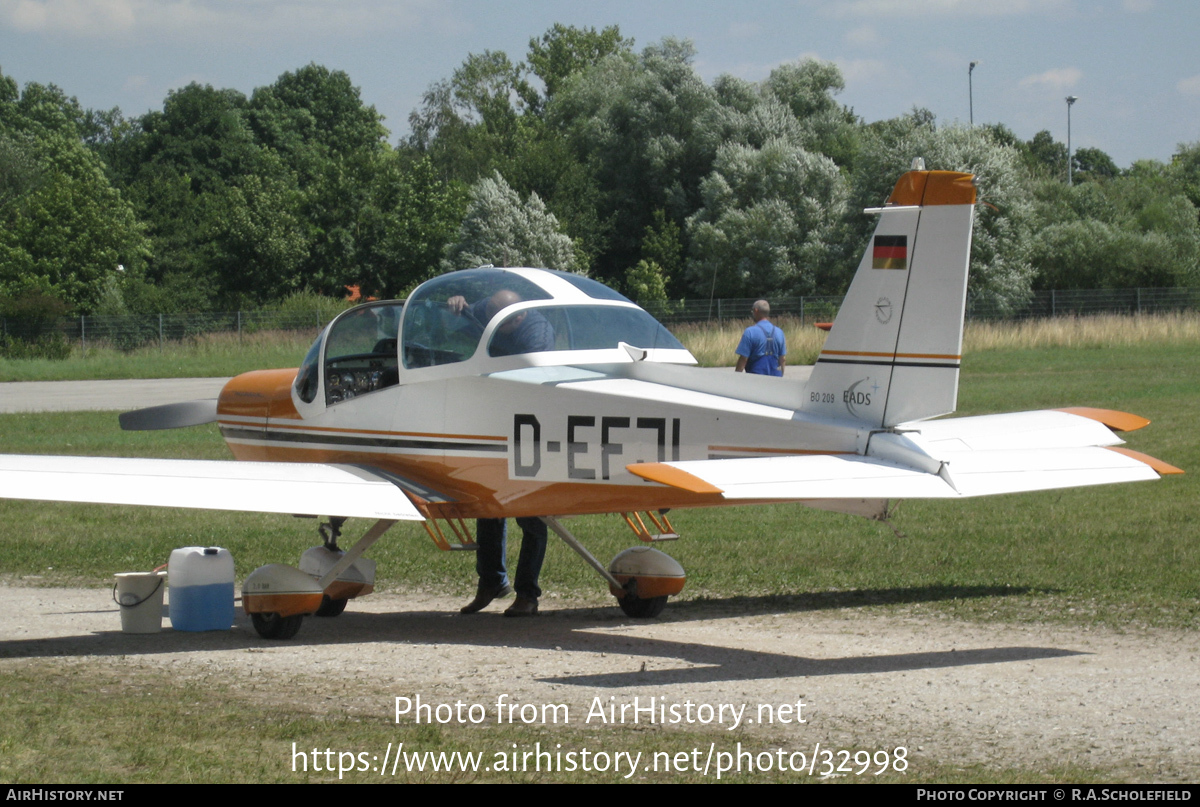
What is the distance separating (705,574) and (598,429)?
3.01 meters

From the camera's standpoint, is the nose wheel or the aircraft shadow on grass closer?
the aircraft shadow on grass

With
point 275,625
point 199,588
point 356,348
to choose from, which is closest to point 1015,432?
point 356,348

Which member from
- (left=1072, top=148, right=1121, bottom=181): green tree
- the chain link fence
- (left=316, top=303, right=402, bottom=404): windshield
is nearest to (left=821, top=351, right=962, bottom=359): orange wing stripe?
(left=316, top=303, right=402, bottom=404): windshield

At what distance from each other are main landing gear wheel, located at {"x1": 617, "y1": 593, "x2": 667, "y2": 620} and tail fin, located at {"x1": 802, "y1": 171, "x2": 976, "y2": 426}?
2.31 metres

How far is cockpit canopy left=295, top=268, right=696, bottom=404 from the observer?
7.89 metres

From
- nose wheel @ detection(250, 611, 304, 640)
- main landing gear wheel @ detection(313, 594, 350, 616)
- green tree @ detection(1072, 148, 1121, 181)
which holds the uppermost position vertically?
green tree @ detection(1072, 148, 1121, 181)

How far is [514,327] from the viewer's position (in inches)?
312

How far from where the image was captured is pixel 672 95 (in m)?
61.3

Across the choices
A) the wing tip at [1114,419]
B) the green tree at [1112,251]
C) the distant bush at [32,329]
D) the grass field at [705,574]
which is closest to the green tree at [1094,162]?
the green tree at [1112,251]

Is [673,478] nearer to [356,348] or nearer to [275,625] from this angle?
[275,625]

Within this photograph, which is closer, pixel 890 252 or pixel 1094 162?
pixel 890 252

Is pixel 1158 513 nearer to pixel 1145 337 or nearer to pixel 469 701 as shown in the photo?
pixel 469 701

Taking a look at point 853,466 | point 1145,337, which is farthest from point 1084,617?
point 1145,337

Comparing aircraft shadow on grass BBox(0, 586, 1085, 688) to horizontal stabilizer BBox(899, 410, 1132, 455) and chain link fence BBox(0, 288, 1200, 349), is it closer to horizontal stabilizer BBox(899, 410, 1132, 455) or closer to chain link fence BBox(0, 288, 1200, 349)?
horizontal stabilizer BBox(899, 410, 1132, 455)
